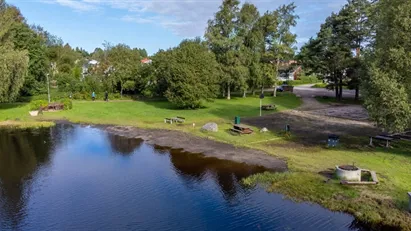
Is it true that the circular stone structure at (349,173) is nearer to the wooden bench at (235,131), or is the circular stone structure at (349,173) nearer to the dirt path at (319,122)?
the dirt path at (319,122)

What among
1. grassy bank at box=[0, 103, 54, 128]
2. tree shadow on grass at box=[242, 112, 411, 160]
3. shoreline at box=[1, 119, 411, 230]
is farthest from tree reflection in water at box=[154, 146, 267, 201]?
grassy bank at box=[0, 103, 54, 128]

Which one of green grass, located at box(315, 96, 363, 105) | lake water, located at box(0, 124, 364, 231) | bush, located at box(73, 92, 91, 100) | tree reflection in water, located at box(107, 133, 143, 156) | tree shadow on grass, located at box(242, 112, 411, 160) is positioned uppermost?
bush, located at box(73, 92, 91, 100)

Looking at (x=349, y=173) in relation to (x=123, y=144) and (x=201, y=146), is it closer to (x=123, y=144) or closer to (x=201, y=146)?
(x=201, y=146)

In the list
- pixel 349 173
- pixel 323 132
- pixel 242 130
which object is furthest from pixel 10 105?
pixel 349 173

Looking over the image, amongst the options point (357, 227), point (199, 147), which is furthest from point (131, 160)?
point (357, 227)

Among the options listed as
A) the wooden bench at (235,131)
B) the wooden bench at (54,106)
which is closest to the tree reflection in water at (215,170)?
the wooden bench at (235,131)

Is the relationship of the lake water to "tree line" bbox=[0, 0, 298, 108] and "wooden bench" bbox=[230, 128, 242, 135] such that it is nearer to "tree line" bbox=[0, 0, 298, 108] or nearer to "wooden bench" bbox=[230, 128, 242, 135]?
"wooden bench" bbox=[230, 128, 242, 135]
